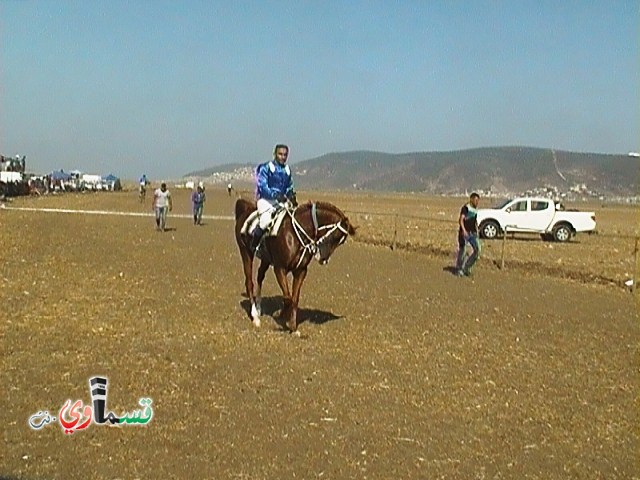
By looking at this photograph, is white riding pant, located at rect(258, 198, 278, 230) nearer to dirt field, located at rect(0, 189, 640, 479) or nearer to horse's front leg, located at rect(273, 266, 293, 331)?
horse's front leg, located at rect(273, 266, 293, 331)

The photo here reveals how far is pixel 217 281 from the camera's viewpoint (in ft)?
47.8

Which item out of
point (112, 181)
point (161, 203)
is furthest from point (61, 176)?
point (161, 203)

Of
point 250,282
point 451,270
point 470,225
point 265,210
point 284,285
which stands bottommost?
point 451,270

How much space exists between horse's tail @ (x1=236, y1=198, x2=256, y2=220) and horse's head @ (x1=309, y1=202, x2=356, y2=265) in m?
1.15

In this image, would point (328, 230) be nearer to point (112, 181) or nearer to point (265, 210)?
point (265, 210)

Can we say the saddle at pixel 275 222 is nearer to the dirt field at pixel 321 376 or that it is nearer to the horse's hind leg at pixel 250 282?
the horse's hind leg at pixel 250 282

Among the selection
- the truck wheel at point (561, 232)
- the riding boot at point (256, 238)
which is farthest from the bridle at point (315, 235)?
the truck wheel at point (561, 232)

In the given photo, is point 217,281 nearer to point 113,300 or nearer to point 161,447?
point 113,300

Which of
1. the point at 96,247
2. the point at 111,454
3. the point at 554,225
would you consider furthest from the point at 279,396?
the point at 554,225

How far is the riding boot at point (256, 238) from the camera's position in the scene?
10.5m

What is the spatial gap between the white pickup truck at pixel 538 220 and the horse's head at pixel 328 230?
72.4ft

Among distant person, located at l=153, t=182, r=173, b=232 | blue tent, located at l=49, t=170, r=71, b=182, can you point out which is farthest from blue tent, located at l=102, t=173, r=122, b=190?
distant person, located at l=153, t=182, r=173, b=232

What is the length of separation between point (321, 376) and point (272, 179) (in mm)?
3283

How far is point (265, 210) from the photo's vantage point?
1032 cm
